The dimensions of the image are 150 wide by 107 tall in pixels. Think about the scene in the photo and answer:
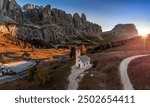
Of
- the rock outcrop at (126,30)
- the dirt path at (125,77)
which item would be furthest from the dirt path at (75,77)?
the rock outcrop at (126,30)

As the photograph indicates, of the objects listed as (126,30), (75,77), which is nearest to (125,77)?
(75,77)

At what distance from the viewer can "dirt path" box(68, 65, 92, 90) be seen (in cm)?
2791

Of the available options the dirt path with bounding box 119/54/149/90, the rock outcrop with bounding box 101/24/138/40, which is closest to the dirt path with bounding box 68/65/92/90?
the dirt path with bounding box 119/54/149/90

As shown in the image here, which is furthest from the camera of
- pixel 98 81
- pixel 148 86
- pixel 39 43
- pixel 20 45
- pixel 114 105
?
pixel 39 43

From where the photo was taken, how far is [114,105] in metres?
19.4

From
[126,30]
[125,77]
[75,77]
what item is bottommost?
[75,77]

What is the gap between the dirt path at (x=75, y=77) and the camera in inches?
1099

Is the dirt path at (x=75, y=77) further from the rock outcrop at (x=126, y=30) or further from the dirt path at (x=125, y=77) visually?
the rock outcrop at (x=126, y=30)

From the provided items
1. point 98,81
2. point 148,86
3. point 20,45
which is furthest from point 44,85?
point 20,45

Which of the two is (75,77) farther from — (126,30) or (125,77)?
(126,30)

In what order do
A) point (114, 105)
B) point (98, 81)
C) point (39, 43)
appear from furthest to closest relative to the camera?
1. point (39, 43)
2. point (98, 81)
3. point (114, 105)

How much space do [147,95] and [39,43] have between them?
6207 inches

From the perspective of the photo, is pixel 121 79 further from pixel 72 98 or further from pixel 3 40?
pixel 3 40

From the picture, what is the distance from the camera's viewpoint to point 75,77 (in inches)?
1282
